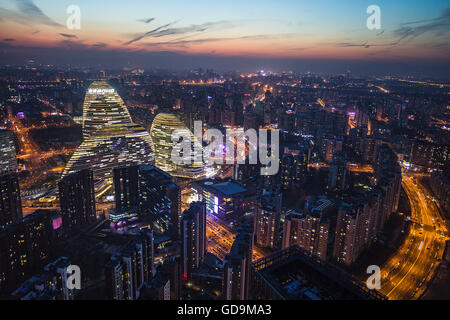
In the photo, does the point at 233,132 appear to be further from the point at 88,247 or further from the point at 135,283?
the point at 135,283

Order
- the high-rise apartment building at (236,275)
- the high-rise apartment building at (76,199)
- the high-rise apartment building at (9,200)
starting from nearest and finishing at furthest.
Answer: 1. the high-rise apartment building at (236,275)
2. the high-rise apartment building at (9,200)
3. the high-rise apartment building at (76,199)

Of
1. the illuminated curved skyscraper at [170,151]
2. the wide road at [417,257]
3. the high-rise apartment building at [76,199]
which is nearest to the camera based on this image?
the wide road at [417,257]

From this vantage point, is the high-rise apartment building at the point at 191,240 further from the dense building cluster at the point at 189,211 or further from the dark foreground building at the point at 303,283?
the dark foreground building at the point at 303,283

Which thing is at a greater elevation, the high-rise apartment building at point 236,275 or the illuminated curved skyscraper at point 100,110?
the illuminated curved skyscraper at point 100,110

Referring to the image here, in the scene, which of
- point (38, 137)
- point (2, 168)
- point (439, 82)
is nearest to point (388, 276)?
point (2, 168)

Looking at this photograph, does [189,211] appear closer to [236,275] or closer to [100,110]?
[236,275]

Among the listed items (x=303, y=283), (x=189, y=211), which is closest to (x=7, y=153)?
(x=189, y=211)

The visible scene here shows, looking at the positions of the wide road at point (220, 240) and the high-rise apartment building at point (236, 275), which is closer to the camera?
the high-rise apartment building at point (236, 275)

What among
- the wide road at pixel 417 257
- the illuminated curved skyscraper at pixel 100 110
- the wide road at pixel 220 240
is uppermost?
the illuminated curved skyscraper at pixel 100 110

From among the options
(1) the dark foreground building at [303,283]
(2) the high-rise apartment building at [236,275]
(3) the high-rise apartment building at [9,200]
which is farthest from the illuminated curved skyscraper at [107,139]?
(1) the dark foreground building at [303,283]
